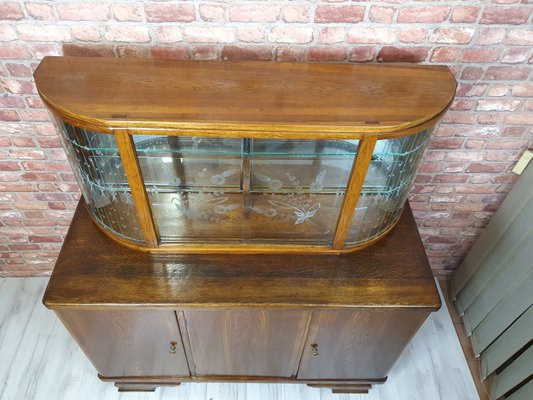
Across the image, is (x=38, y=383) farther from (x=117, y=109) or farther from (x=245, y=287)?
(x=117, y=109)

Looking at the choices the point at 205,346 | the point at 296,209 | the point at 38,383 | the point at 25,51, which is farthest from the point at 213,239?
the point at 38,383

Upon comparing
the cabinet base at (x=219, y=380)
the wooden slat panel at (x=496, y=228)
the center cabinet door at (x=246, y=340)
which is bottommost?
the cabinet base at (x=219, y=380)

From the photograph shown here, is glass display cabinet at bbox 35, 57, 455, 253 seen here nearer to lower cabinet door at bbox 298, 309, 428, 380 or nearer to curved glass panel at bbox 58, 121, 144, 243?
curved glass panel at bbox 58, 121, 144, 243

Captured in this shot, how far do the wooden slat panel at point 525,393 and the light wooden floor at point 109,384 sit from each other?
0.70 ft

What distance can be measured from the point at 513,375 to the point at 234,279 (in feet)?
4.32

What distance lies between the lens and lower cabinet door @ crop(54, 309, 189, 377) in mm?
1451

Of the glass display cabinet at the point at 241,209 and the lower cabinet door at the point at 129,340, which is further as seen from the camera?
the lower cabinet door at the point at 129,340

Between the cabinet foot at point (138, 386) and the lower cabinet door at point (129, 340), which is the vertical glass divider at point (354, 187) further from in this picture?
the cabinet foot at point (138, 386)

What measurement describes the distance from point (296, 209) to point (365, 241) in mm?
287

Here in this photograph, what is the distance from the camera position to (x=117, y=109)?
110 centimetres

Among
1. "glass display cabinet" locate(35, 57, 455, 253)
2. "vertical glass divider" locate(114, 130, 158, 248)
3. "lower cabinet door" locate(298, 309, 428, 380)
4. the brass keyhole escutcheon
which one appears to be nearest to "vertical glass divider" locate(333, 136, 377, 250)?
"glass display cabinet" locate(35, 57, 455, 253)

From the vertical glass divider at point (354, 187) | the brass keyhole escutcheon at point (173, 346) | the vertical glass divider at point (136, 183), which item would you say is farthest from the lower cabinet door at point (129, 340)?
the vertical glass divider at point (354, 187)

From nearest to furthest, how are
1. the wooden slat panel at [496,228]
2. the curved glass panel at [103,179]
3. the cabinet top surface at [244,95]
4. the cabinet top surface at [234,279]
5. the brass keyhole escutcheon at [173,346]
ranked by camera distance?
the cabinet top surface at [244,95] → the curved glass panel at [103,179] → the cabinet top surface at [234,279] → the brass keyhole escutcheon at [173,346] → the wooden slat panel at [496,228]

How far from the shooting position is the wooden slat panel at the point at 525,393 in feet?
5.47
